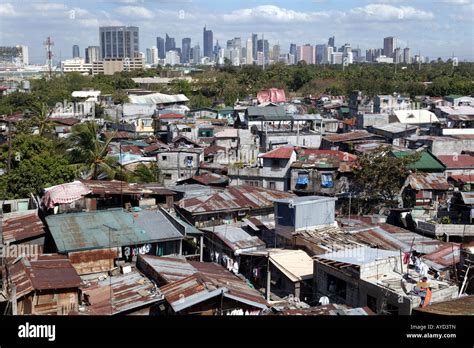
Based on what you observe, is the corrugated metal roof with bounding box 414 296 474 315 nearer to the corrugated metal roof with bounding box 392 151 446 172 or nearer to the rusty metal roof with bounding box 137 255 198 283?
the rusty metal roof with bounding box 137 255 198 283

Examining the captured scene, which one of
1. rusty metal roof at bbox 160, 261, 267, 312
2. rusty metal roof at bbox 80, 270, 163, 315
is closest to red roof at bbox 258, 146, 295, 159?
rusty metal roof at bbox 80, 270, 163, 315

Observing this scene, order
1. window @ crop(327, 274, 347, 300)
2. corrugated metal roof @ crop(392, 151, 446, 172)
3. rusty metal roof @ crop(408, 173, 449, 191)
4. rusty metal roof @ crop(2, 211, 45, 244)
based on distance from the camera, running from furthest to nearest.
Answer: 1. corrugated metal roof @ crop(392, 151, 446, 172)
2. rusty metal roof @ crop(408, 173, 449, 191)
3. rusty metal roof @ crop(2, 211, 45, 244)
4. window @ crop(327, 274, 347, 300)

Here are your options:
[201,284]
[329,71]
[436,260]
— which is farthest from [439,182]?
[329,71]

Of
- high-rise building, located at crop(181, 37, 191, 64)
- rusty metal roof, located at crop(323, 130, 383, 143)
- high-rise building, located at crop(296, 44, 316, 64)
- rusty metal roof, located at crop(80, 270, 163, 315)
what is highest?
high-rise building, located at crop(296, 44, 316, 64)

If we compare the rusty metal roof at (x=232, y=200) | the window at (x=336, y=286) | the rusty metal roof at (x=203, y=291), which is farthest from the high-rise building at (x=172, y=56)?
the window at (x=336, y=286)

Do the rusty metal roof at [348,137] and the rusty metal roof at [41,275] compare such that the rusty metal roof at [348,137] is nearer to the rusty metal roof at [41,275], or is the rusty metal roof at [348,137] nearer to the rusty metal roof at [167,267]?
the rusty metal roof at [167,267]

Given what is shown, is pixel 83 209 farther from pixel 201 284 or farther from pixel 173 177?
pixel 173 177

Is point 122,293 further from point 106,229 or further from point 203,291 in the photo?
point 106,229

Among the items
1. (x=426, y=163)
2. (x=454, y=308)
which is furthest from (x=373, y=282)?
(x=426, y=163)
